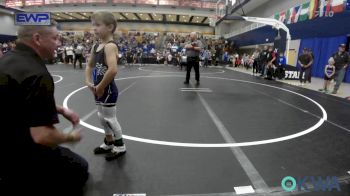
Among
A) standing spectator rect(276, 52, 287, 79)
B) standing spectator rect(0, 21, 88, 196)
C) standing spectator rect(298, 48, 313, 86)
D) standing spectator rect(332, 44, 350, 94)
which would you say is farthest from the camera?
standing spectator rect(276, 52, 287, 79)

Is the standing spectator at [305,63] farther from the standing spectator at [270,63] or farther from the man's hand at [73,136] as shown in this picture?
the man's hand at [73,136]

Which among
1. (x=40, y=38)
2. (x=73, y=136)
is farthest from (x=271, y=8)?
(x=73, y=136)

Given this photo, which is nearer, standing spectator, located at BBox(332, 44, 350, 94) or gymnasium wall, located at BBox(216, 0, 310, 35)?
standing spectator, located at BBox(332, 44, 350, 94)

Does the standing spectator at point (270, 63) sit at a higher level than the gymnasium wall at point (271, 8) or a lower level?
lower

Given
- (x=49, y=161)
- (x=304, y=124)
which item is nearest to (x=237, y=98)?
(x=304, y=124)

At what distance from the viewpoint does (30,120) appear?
161 cm

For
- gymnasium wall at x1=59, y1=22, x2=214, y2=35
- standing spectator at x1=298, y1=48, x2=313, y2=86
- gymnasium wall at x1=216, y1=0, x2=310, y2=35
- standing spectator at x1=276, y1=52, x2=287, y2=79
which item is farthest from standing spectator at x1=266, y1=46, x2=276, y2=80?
gymnasium wall at x1=59, y1=22, x2=214, y2=35

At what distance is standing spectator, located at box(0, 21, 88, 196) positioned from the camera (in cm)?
159

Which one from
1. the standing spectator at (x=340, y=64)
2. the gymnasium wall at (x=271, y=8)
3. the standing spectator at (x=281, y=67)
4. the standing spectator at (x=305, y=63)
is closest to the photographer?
the standing spectator at (x=340, y=64)

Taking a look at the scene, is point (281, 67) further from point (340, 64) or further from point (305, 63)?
point (340, 64)

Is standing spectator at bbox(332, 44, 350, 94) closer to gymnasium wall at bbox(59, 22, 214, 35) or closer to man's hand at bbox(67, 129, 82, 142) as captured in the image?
man's hand at bbox(67, 129, 82, 142)

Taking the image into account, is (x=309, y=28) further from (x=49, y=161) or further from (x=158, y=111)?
(x=49, y=161)

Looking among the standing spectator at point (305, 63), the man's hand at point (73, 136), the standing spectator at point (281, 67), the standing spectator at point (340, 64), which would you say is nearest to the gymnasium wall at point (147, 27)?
the standing spectator at point (281, 67)

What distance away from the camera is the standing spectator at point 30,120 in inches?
62.7
